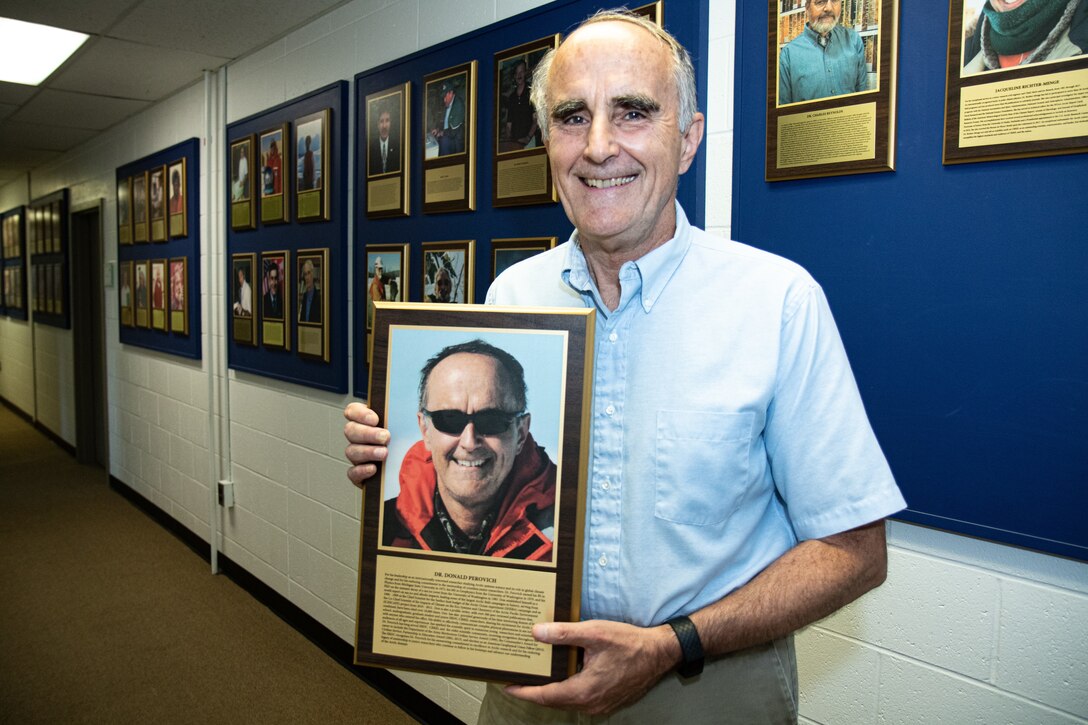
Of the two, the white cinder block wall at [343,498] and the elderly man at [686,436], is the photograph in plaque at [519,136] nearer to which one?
the white cinder block wall at [343,498]

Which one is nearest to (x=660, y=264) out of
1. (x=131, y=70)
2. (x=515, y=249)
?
(x=515, y=249)

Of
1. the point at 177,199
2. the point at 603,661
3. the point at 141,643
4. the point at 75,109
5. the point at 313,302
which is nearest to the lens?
the point at 603,661

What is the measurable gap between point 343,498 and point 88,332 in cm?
469

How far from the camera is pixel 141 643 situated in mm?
3303

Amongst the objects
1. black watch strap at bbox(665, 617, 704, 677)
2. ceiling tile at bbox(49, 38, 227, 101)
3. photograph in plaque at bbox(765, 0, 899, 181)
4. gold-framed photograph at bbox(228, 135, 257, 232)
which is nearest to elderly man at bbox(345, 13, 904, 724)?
black watch strap at bbox(665, 617, 704, 677)

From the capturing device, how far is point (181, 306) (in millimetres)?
4375

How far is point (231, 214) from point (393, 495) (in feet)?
10.7

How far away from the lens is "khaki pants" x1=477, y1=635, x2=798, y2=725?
1.06 meters

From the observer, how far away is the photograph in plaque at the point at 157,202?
454 cm

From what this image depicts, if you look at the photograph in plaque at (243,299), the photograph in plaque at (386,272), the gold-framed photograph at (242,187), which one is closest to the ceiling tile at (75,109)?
the gold-framed photograph at (242,187)

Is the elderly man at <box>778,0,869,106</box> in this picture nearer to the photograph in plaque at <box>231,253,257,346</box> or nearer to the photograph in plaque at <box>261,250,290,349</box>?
the photograph in plaque at <box>261,250,290,349</box>

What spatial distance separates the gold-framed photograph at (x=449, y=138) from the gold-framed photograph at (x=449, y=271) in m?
0.12

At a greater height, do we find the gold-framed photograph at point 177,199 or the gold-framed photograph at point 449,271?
the gold-framed photograph at point 177,199

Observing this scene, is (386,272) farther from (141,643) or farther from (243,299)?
(141,643)
